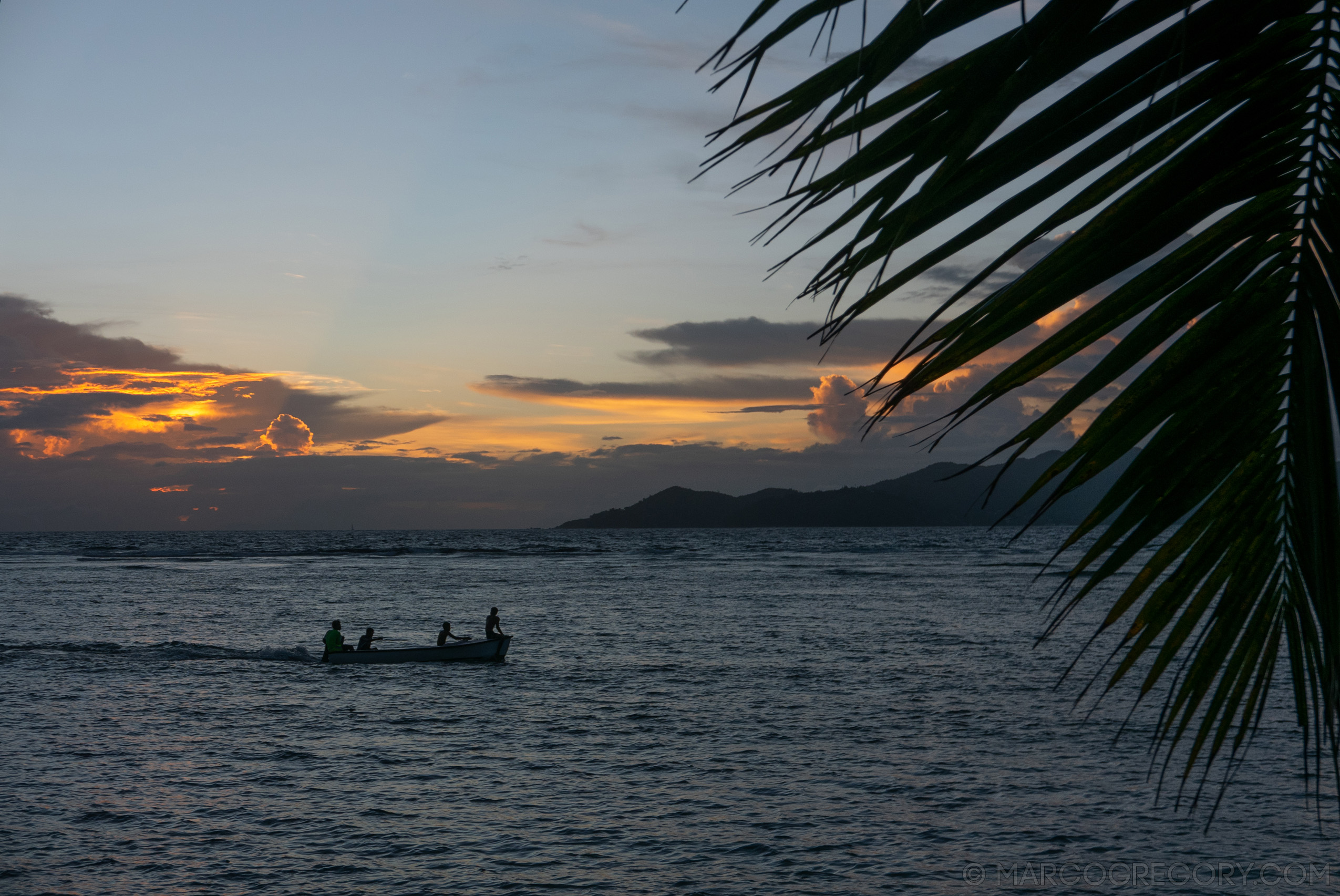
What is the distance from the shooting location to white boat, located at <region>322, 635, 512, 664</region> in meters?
29.8

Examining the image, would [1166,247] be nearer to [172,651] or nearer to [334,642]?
[334,642]

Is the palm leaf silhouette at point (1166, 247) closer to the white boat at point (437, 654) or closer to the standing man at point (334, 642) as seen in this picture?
the white boat at point (437, 654)

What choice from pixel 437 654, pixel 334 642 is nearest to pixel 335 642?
pixel 334 642

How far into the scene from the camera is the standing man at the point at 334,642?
29.8m

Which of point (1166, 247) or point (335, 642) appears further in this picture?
point (335, 642)

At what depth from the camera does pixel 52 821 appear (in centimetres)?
1481

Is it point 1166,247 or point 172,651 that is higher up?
point 1166,247

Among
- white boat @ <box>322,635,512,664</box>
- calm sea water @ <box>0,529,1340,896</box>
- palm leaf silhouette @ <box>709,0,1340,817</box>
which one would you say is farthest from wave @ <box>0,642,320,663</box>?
palm leaf silhouette @ <box>709,0,1340,817</box>

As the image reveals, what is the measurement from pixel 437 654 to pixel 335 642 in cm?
318

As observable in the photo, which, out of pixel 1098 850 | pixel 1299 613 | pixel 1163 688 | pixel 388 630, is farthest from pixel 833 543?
pixel 1299 613

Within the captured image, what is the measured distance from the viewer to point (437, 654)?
29.8 m

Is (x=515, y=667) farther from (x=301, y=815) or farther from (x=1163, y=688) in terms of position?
(x=1163, y=688)

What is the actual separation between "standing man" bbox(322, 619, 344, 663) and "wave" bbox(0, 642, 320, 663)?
2.29 metres

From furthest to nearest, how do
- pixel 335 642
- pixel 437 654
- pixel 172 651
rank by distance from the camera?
1. pixel 172 651
2. pixel 335 642
3. pixel 437 654
